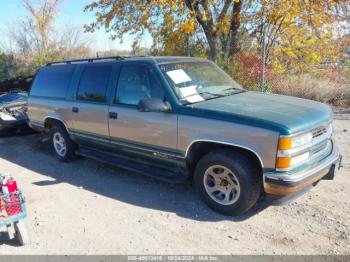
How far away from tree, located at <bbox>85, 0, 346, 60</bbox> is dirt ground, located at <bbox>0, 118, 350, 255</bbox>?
669 cm

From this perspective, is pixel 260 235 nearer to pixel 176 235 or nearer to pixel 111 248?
pixel 176 235

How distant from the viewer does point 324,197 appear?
416 cm

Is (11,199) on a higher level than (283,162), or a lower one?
lower

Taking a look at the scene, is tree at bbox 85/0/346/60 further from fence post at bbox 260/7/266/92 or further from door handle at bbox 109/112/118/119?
door handle at bbox 109/112/118/119

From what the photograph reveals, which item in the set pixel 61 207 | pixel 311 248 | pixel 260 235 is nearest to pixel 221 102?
pixel 260 235

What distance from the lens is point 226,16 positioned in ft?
37.1

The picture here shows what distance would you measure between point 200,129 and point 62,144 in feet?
11.2

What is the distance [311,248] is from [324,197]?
45.5 inches

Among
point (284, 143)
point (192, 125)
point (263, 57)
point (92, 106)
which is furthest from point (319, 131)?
point (263, 57)

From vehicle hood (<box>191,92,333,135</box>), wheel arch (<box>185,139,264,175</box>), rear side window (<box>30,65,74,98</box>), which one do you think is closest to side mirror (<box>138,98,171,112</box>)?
vehicle hood (<box>191,92,333,135</box>)

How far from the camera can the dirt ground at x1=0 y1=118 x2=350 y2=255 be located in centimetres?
333

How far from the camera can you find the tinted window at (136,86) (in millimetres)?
4312

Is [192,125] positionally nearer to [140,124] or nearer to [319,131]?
[140,124]

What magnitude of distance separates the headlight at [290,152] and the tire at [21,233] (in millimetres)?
2687
